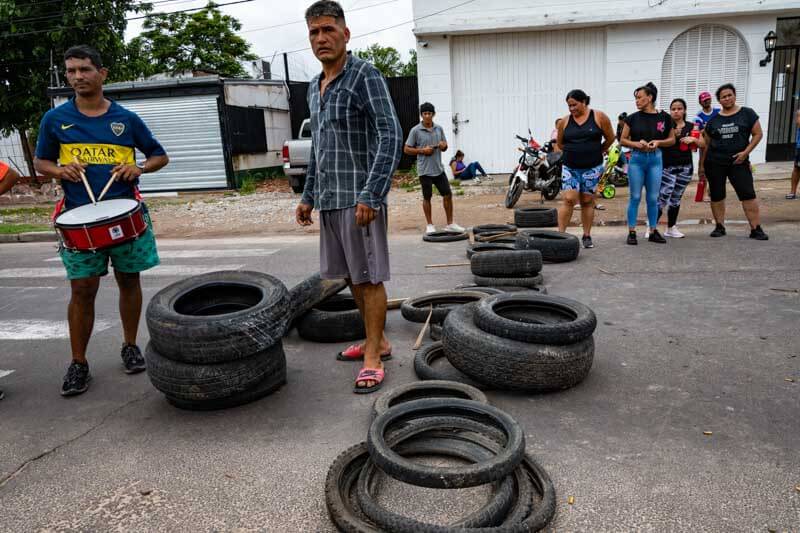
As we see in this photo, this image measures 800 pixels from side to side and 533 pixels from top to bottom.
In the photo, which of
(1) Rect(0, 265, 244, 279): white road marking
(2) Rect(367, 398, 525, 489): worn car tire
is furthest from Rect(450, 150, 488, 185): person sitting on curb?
(2) Rect(367, 398, 525, 489): worn car tire

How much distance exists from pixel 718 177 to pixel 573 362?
5852 millimetres

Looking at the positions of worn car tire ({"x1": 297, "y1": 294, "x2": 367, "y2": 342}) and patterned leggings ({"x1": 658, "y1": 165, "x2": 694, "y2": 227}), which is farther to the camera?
patterned leggings ({"x1": 658, "y1": 165, "x2": 694, "y2": 227})

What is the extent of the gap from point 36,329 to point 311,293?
291cm

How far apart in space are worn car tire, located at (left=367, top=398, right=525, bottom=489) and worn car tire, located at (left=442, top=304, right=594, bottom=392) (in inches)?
23.2

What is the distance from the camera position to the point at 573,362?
350 centimetres

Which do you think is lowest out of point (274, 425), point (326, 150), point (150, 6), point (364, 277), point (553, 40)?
point (274, 425)

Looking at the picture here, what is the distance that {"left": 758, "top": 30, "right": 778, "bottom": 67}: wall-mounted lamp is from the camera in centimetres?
1548

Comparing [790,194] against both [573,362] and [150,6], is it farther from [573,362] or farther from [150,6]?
[150,6]

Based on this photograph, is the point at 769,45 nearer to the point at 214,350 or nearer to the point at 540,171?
the point at 540,171

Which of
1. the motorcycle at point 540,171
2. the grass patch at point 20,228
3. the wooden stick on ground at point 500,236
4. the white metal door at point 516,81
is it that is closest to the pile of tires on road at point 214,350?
the wooden stick on ground at point 500,236

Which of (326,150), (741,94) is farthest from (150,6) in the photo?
(326,150)

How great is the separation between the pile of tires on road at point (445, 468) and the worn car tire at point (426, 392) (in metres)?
0.01

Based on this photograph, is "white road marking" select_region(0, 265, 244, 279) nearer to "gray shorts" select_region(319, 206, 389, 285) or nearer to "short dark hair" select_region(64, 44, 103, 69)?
"short dark hair" select_region(64, 44, 103, 69)

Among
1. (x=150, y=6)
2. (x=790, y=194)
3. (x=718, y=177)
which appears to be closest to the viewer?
(x=718, y=177)
